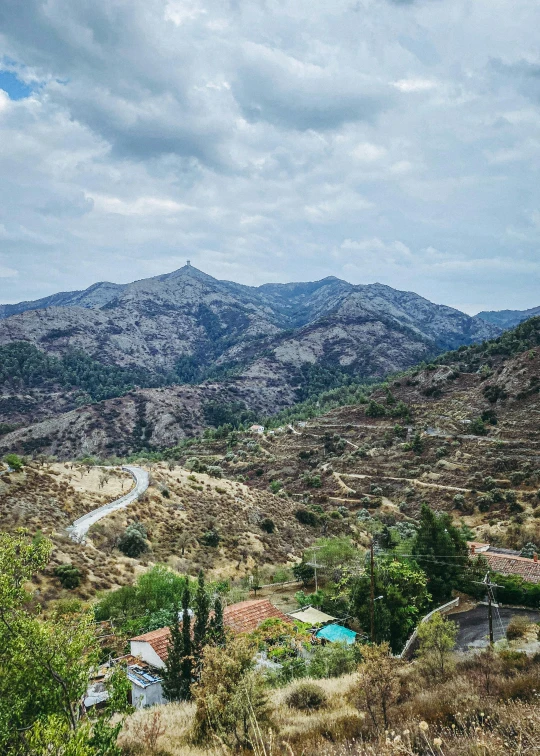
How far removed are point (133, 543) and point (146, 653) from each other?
1498 centimetres

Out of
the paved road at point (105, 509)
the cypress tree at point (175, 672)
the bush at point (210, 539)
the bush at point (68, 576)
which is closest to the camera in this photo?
the cypress tree at point (175, 672)

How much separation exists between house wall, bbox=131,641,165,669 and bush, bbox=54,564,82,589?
779cm

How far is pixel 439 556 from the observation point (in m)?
32.8

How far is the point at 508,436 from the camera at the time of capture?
209 feet

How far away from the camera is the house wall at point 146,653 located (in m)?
18.8

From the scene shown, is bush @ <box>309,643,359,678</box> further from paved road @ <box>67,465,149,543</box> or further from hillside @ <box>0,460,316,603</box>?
paved road @ <box>67,465,149,543</box>

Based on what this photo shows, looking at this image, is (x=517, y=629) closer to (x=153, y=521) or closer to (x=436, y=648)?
(x=436, y=648)

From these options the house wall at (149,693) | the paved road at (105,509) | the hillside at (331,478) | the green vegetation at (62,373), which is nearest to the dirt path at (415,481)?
the hillside at (331,478)

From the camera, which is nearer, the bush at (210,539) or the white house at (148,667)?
the white house at (148,667)

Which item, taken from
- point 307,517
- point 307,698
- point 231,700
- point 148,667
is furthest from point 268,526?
point 231,700

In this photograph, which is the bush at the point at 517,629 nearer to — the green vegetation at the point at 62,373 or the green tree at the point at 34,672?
the green tree at the point at 34,672

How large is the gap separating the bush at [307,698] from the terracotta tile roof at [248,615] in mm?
8081

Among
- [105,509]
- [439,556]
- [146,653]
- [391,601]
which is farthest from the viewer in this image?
[105,509]

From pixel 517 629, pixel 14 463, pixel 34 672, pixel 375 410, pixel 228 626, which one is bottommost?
pixel 517 629
